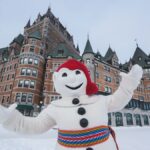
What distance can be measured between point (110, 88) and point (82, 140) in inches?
1207

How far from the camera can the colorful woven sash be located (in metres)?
2.22

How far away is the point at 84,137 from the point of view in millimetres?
2248

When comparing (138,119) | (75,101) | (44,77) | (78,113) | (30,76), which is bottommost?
(138,119)

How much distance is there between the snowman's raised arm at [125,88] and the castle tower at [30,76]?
961 inches

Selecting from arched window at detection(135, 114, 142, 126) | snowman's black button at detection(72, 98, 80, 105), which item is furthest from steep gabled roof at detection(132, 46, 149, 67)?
snowman's black button at detection(72, 98, 80, 105)

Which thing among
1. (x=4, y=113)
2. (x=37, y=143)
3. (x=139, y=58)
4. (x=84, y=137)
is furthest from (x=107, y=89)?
(x=4, y=113)

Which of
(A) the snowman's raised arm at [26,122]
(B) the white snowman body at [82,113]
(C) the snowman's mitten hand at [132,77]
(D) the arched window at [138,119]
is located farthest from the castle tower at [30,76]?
(C) the snowman's mitten hand at [132,77]

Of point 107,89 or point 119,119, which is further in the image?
point 107,89

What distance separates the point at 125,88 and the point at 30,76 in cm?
2599

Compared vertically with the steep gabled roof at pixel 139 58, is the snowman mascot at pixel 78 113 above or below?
below

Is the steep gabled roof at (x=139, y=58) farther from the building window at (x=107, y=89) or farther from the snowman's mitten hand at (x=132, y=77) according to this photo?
the snowman's mitten hand at (x=132, y=77)

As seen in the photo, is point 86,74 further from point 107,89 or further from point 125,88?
point 107,89

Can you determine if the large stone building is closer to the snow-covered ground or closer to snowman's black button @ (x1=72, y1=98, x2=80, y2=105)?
the snow-covered ground

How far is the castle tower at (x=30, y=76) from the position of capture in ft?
84.2
